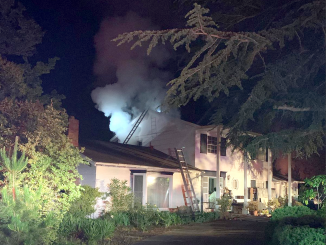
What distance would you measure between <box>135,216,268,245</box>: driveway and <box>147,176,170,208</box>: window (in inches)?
149

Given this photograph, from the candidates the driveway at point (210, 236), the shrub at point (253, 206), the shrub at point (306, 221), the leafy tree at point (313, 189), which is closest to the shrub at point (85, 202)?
the driveway at point (210, 236)

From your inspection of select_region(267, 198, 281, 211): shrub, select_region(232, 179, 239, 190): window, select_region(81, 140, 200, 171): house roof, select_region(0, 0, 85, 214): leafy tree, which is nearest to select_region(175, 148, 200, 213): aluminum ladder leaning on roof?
select_region(81, 140, 200, 171): house roof

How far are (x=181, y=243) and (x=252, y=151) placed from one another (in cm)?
343

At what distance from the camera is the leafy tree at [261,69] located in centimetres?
984

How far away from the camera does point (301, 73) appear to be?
12.1m

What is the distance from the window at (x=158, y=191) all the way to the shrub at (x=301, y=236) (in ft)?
39.1

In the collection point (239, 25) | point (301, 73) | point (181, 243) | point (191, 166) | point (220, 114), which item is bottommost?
point (181, 243)

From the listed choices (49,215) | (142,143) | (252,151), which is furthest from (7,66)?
(142,143)

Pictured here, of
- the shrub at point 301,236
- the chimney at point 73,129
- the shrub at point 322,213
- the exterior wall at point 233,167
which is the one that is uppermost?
the chimney at point 73,129

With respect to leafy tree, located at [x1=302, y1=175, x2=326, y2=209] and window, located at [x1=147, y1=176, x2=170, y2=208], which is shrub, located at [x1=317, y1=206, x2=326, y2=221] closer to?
leafy tree, located at [x1=302, y1=175, x2=326, y2=209]

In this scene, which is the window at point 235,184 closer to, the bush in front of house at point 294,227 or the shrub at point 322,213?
the bush in front of house at point 294,227

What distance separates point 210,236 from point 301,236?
603 centimetres

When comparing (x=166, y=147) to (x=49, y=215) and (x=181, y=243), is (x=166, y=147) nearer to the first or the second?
(x=181, y=243)

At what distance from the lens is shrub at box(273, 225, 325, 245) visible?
7777 millimetres
